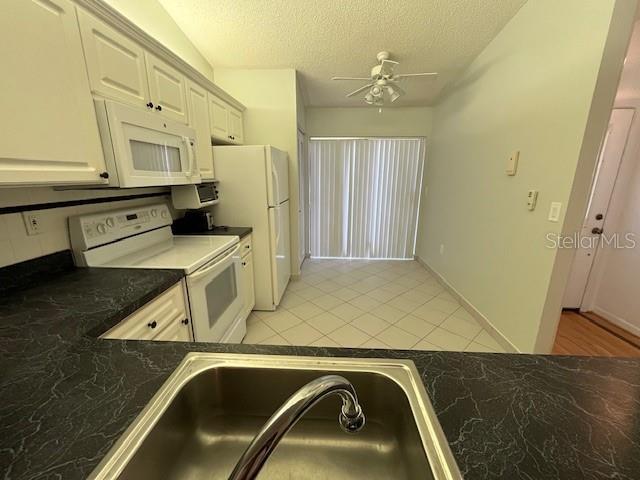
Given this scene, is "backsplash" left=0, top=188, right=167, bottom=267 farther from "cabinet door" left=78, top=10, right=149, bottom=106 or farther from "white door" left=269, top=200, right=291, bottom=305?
"white door" left=269, top=200, right=291, bottom=305

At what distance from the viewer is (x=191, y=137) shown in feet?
5.96

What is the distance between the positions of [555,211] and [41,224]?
2899 mm

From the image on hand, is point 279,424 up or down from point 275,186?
down

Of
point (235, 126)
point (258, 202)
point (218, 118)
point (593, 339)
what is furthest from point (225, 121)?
point (593, 339)

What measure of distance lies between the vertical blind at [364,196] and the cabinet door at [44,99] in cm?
326

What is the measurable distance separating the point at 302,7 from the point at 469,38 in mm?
1502

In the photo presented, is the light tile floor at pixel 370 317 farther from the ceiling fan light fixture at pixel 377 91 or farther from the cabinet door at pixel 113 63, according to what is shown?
the ceiling fan light fixture at pixel 377 91

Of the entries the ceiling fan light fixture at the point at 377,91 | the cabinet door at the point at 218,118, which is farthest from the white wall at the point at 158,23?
the ceiling fan light fixture at the point at 377,91

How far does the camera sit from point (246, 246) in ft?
7.61

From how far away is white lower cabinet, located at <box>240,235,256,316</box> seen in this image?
7.38ft

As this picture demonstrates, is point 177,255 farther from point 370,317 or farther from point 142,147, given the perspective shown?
point 370,317

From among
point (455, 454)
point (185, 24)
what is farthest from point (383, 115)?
point (455, 454)

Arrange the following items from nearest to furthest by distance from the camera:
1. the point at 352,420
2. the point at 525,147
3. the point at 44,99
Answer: the point at 352,420 → the point at 44,99 → the point at 525,147

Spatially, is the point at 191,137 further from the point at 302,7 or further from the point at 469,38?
the point at 469,38
